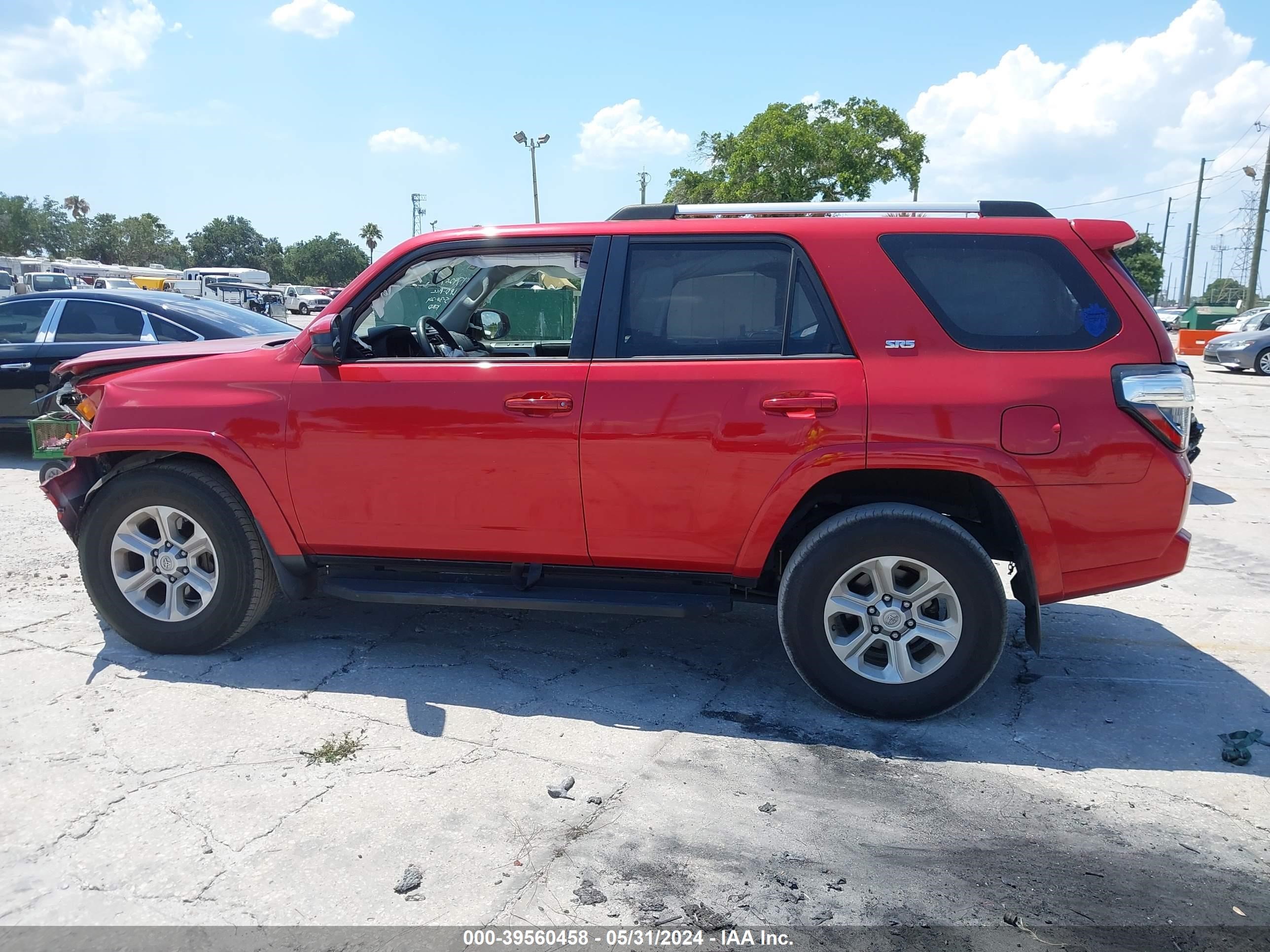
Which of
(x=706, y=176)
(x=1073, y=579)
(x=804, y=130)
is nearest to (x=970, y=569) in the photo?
(x=1073, y=579)

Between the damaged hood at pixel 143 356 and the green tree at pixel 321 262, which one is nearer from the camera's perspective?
the damaged hood at pixel 143 356

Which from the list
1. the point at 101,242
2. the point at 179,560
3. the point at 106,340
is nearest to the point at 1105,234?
the point at 179,560

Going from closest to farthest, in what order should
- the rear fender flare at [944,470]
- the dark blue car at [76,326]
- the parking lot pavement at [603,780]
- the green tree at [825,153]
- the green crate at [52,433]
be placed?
the parking lot pavement at [603,780], the rear fender flare at [944,470], the green crate at [52,433], the dark blue car at [76,326], the green tree at [825,153]

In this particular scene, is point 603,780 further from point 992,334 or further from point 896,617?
point 992,334

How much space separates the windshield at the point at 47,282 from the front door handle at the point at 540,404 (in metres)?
35.2

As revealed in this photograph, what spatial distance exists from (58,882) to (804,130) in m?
31.2

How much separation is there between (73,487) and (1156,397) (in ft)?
15.6

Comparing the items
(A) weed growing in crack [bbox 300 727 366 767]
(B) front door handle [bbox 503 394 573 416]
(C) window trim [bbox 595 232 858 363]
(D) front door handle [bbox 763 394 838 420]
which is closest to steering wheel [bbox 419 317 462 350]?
(B) front door handle [bbox 503 394 573 416]

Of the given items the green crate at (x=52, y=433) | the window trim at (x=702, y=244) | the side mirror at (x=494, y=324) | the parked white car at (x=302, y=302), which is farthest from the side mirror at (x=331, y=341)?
the parked white car at (x=302, y=302)

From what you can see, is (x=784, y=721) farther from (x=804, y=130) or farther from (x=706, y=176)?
(x=706, y=176)

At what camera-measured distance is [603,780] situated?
3.27 meters

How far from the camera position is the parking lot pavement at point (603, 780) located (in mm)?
2627

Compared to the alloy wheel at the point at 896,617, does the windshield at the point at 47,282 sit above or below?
above

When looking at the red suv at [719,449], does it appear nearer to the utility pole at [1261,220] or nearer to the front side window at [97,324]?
the front side window at [97,324]
